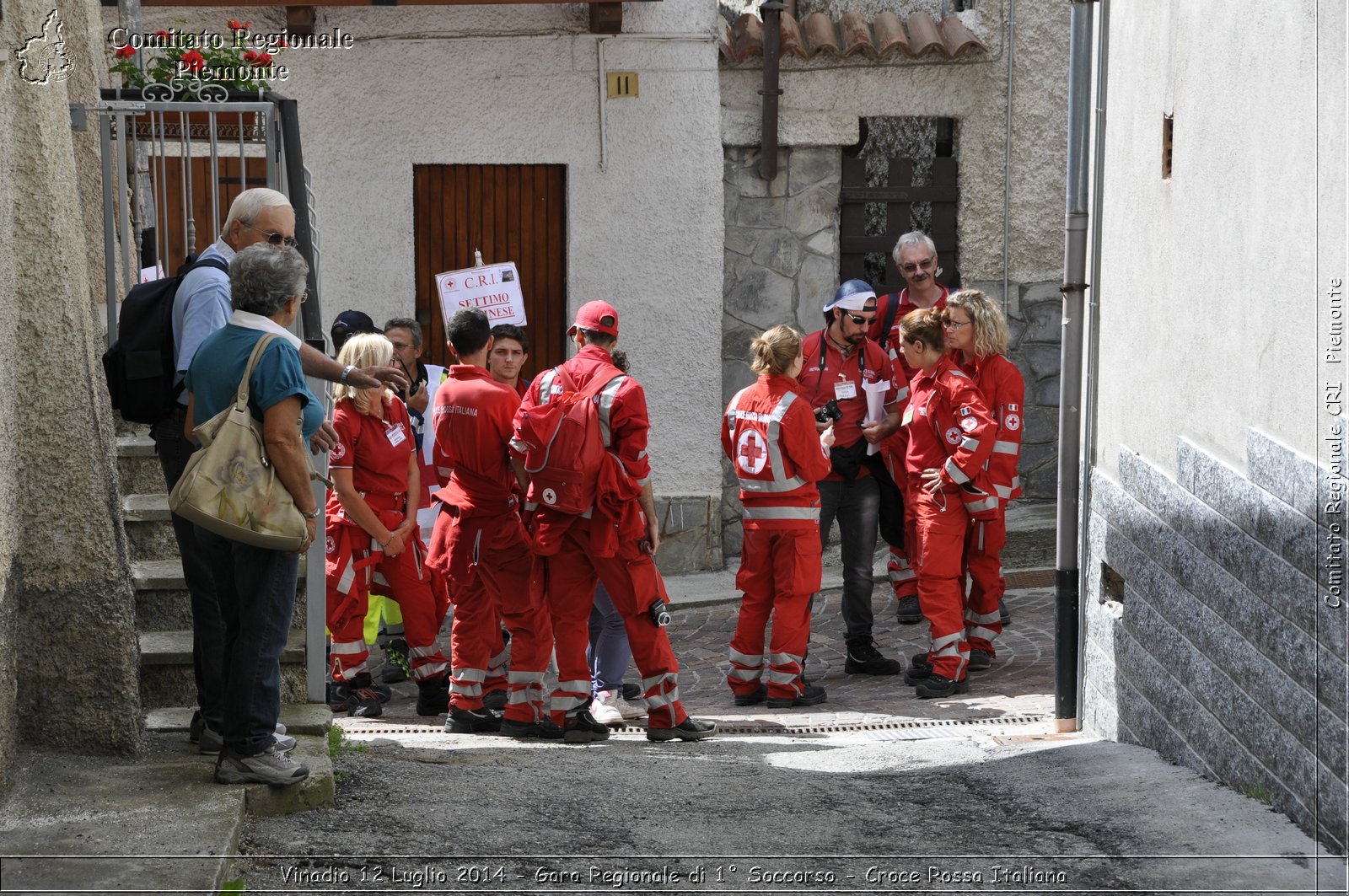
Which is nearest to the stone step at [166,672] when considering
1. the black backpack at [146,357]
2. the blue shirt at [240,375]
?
the black backpack at [146,357]

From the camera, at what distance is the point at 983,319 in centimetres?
799

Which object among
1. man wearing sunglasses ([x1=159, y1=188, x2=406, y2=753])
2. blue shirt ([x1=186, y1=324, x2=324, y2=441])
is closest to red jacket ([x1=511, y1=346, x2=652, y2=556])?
man wearing sunglasses ([x1=159, y1=188, x2=406, y2=753])

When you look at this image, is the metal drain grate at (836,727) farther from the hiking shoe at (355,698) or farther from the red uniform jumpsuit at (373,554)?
the red uniform jumpsuit at (373,554)

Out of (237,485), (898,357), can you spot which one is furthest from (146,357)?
(898,357)

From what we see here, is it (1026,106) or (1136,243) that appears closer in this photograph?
(1136,243)

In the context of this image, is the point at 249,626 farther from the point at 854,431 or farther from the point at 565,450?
the point at 854,431

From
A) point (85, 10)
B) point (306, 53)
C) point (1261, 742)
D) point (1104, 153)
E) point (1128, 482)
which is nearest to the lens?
point (1261, 742)

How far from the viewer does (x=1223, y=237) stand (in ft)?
16.6

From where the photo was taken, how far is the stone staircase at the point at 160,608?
221 inches

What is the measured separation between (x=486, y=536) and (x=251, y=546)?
2.25 meters

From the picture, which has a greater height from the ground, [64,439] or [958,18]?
[958,18]

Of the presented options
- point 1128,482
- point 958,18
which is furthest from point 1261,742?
point 958,18

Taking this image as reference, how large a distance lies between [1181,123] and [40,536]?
423 centimetres

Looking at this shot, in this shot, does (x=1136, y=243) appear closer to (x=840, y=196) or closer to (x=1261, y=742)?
(x=1261, y=742)
